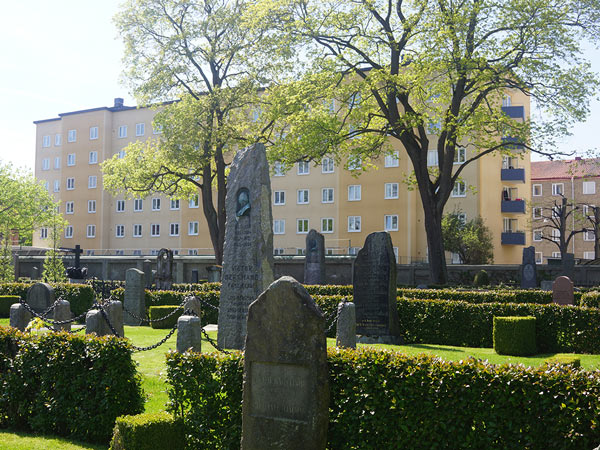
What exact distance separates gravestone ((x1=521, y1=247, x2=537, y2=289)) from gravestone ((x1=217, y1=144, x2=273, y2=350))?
69.7 feet

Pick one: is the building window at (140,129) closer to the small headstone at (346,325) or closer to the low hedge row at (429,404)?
the small headstone at (346,325)

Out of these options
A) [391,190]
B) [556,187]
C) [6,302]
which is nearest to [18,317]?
[6,302]

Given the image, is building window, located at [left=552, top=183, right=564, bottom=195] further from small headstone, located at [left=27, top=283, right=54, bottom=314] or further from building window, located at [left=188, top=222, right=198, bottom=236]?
small headstone, located at [left=27, top=283, right=54, bottom=314]

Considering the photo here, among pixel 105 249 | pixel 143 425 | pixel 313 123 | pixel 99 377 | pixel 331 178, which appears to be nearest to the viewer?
pixel 143 425

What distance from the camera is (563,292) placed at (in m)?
19.7

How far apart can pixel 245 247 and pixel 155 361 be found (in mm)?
2879

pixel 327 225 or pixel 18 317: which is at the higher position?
pixel 327 225

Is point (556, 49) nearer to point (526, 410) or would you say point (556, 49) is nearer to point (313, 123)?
point (313, 123)

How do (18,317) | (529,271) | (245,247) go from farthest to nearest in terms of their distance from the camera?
(529,271)
(245,247)
(18,317)

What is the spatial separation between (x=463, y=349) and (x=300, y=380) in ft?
33.1

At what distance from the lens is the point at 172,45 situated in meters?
34.7

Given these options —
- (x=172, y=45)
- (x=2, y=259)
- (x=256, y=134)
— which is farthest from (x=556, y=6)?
(x=2, y=259)

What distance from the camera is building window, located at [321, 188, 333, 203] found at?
177 feet

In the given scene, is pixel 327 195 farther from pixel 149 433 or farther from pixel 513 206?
pixel 149 433
